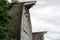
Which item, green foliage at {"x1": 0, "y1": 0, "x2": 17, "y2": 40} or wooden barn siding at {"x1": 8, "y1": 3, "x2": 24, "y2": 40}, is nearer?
green foliage at {"x1": 0, "y1": 0, "x2": 17, "y2": 40}

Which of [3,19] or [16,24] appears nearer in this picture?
[3,19]

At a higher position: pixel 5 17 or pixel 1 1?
pixel 1 1

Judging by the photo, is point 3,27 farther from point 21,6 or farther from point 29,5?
point 29,5

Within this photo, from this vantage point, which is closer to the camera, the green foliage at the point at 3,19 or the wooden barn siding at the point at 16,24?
the green foliage at the point at 3,19

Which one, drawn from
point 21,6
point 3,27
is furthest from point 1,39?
point 21,6

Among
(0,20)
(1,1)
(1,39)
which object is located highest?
(1,1)

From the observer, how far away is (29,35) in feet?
73.3

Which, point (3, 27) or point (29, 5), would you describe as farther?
point (29, 5)

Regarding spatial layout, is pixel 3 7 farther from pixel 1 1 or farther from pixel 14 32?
pixel 14 32

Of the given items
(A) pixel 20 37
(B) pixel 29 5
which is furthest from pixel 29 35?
(A) pixel 20 37

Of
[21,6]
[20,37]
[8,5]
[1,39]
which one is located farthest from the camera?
[21,6]

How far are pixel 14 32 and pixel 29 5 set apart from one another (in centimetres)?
425

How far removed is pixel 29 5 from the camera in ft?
71.5

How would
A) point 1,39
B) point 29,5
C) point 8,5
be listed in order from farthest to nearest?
point 29,5, point 8,5, point 1,39
